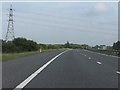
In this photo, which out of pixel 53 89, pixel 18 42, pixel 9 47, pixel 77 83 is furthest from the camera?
pixel 18 42

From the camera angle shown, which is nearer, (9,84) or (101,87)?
(101,87)

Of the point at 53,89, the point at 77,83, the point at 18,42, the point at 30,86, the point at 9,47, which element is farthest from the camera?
the point at 18,42

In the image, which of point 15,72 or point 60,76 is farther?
point 15,72

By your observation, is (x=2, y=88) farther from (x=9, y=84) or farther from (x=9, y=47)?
(x=9, y=47)

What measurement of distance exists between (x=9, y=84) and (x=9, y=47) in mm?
56418

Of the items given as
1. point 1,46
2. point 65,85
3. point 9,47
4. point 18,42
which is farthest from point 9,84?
point 18,42

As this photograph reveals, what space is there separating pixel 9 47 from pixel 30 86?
57.1 meters

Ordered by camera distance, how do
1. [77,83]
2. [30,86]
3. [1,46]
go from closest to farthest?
[30,86] → [77,83] → [1,46]

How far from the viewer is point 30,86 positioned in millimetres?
12023

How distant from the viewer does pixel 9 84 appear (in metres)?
12.6

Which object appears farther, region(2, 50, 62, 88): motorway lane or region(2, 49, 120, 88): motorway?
region(2, 50, 62, 88): motorway lane

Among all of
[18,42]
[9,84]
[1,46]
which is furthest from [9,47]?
[9,84]

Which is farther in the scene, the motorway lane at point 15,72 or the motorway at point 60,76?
the motorway lane at point 15,72

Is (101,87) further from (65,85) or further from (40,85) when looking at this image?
(40,85)
